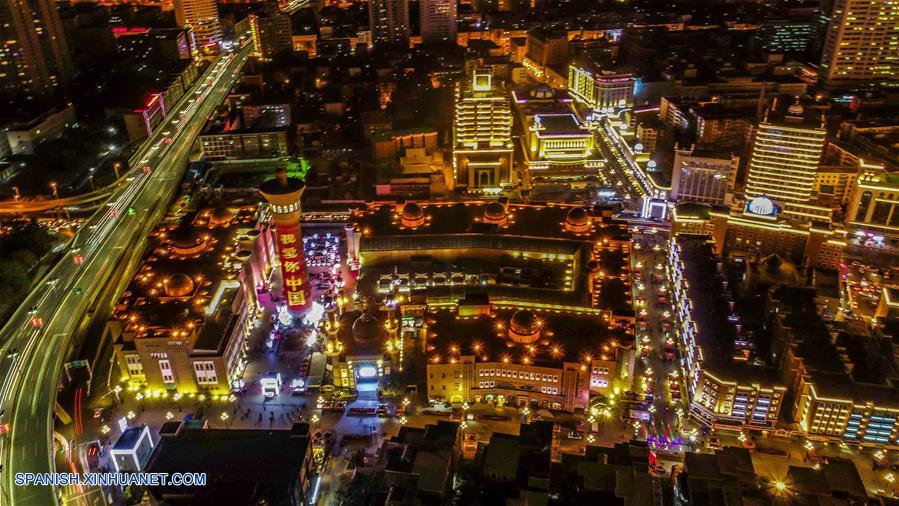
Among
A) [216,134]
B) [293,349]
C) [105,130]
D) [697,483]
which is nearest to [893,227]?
[697,483]

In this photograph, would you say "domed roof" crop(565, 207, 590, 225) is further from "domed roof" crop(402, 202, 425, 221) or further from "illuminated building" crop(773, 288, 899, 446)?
"illuminated building" crop(773, 288, 899, 446)

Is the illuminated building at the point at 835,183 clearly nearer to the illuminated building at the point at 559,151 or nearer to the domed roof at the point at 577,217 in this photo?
the illuminated building at the point at 559,151

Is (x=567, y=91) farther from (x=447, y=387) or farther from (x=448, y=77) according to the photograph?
(x=447, y=387)

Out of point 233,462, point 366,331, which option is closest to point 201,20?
point 366,331

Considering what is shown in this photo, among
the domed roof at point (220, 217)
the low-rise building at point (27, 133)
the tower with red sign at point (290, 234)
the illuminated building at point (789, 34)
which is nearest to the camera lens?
the tower with red sign at point (290, 234)

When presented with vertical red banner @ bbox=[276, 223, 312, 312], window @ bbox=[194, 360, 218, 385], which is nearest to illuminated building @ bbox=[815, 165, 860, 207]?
vertical red banner @ bbox=[276, 223, 312, 312]

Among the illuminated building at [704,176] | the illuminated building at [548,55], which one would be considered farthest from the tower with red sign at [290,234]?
the illuminated building at [548,55]

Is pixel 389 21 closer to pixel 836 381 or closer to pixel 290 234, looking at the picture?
pixel 290 234
